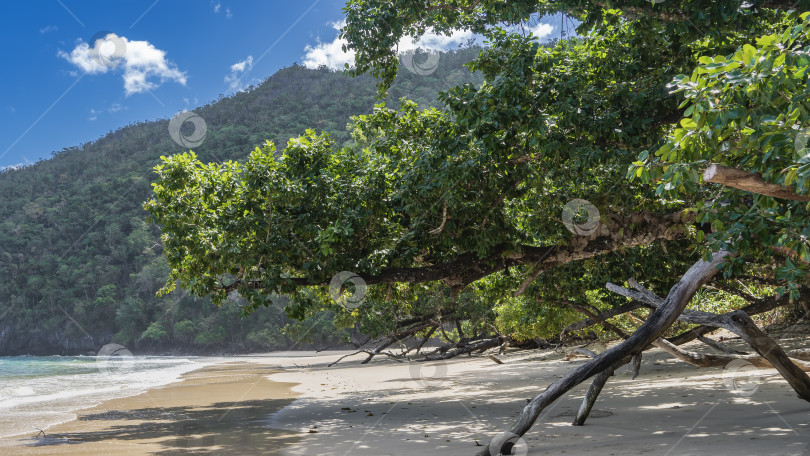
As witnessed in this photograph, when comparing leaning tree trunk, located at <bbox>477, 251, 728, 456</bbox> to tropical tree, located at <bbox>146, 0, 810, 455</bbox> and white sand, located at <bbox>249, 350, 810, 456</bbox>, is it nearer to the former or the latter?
tropical tree, located at <bbox>146, 0, 810, 455</bbox>

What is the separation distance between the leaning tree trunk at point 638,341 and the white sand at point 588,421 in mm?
480

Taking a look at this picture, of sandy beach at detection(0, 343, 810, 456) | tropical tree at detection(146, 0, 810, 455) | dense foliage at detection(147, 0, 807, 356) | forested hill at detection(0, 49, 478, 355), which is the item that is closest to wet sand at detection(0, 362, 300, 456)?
sandy beach at detection(0, 343, 810, 456)

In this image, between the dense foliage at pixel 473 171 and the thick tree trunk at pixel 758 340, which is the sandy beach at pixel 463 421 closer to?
the thick tree trunk at pixel 758 340

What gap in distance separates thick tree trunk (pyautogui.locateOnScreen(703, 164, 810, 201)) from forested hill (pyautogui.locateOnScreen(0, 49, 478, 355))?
2278 inches

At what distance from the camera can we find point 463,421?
24.8 ft

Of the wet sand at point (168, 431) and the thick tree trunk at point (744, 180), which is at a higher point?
the thick tree trunk at point (744, 180)

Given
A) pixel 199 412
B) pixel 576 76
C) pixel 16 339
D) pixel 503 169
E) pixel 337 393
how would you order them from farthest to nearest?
pixel 16 339 → pixel 337 393 → pixel 199 412 → pixel 503 169 → pixel 576 76

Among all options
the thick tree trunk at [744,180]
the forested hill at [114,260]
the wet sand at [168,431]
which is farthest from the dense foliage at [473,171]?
the forested hill at [114,260]

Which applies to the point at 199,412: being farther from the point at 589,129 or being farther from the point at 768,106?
the point at 768,106

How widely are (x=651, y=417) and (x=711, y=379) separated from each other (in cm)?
369

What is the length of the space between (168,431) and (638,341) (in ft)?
21.2

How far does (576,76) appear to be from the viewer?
7.29m

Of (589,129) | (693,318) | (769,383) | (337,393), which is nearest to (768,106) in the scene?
(693,318)

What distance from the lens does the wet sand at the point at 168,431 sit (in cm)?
688
